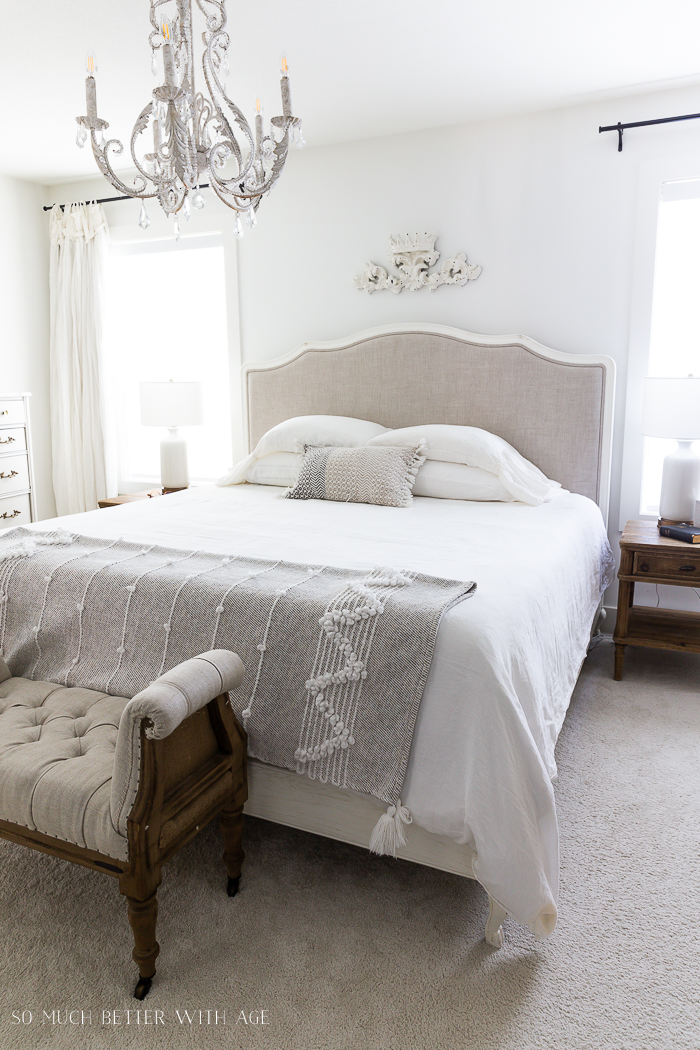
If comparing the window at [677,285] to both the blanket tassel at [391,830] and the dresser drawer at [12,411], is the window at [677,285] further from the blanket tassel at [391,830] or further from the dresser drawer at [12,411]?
the dresser drawer at [12,411]

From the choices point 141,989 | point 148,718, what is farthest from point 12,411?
point 141,989

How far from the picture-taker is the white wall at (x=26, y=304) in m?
4.47

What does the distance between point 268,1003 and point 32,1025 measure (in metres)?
0.45

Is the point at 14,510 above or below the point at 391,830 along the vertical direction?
above

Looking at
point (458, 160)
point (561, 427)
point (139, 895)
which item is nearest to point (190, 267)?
point (458, 160)

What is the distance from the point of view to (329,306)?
3992mm

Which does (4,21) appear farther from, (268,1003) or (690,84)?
(268,1003)

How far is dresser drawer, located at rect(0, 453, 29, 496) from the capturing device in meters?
3.99

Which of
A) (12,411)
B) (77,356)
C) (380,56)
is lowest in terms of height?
(12,411)

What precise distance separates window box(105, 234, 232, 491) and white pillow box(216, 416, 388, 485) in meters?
0.91

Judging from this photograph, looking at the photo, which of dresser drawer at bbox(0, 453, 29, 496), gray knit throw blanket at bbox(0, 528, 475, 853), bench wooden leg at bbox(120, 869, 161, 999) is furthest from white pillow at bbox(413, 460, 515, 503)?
dresser drawer at bbox(0, 453, 29, 496)

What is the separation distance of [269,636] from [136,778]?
18.3 inches

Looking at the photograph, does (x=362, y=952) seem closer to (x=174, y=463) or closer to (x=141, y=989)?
(x=141, y=989)

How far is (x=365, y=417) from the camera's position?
3848 millimetres
